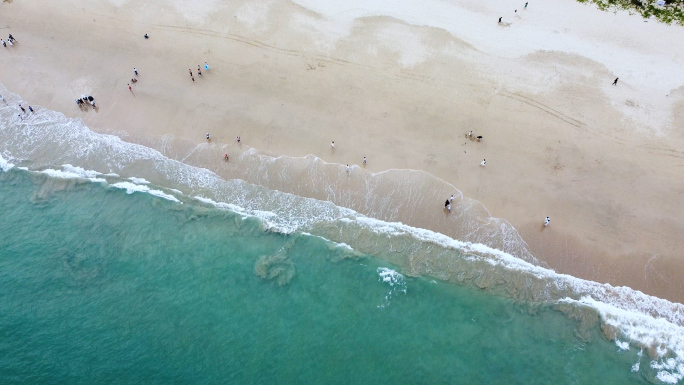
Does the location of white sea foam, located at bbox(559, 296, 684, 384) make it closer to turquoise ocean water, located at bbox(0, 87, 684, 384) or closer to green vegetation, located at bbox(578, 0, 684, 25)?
turquoise ocean water, located at bbox(0, 87, 684, 384)

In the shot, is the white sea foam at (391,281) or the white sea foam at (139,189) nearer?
the white sea foam at (391,281)

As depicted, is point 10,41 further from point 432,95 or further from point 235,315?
point 432,95

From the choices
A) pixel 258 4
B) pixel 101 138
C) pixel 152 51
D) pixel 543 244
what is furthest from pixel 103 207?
pixel 543 244

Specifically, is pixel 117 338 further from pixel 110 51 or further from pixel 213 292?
pixel 110 51

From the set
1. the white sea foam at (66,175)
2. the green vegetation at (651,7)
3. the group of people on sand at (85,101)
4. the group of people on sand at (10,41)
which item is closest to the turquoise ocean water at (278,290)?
the white sea foam at (66,175)

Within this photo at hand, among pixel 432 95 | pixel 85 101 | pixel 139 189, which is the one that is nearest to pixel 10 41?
pixel 85 101

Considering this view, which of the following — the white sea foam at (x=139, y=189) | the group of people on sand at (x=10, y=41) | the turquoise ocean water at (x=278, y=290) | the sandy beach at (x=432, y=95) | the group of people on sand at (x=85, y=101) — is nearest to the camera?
the turquoise ocean water at (x=278, y=290)

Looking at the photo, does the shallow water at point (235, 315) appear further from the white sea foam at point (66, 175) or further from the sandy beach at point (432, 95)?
the sandy beach at point (432, 95)
